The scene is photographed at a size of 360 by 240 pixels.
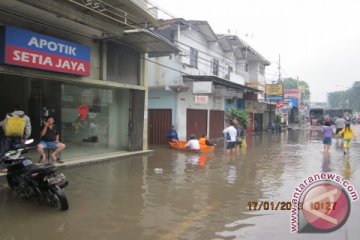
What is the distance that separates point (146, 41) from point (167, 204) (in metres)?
7.87

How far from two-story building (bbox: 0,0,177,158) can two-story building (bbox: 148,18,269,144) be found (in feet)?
11.5

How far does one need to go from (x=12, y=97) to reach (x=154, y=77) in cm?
944

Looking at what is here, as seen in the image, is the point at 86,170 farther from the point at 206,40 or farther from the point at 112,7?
the point at 206,40

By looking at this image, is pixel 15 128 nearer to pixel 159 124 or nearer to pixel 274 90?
pixel 159 124

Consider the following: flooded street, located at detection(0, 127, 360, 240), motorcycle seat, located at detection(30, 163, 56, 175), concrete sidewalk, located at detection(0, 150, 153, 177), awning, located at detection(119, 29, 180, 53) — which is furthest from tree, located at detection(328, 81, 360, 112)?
motorcycle seat, located at detection(30, 163, 56, 175)

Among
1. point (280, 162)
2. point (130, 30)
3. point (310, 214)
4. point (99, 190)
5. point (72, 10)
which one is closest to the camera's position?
point (310, 214)

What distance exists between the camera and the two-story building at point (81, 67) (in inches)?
390

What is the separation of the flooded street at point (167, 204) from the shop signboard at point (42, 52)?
9.95ft

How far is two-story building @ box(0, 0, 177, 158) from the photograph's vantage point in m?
9.91

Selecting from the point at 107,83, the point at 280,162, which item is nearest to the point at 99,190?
the point at 107,83

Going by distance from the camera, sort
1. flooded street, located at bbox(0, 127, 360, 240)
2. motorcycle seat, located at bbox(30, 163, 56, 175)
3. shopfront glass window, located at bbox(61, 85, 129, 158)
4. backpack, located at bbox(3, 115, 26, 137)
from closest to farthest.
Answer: flooded street, located at bbox(0, 127, 360, 240) < motorcycle seat, located at bbox(30, 163, 56, 175) < backpack, located at bbox(3, 115, 26, 137) < shopfront glass window, located at bbox(61, 85, 129, 158)

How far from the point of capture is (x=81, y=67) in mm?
11891

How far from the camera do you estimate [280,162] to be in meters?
14.2

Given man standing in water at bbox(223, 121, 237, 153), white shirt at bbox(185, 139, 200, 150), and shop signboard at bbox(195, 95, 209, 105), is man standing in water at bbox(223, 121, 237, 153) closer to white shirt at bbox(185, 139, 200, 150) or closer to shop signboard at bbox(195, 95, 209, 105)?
white shirt at bbox(185, 139, 200, 150)
